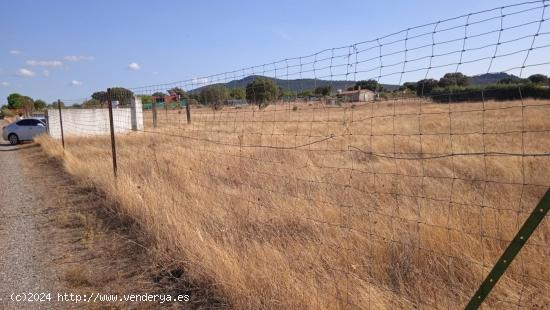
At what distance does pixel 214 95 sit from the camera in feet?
24.3

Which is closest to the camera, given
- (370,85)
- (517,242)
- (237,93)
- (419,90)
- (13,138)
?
(517,242)

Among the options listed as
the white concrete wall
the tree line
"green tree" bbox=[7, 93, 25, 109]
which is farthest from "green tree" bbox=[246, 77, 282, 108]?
"green tree" bbox=[7, 93, 25, 109]

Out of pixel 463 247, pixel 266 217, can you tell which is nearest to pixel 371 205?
pixel 266 217

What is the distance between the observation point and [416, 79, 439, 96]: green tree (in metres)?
3.81

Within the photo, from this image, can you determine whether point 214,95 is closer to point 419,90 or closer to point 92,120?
point 419,90

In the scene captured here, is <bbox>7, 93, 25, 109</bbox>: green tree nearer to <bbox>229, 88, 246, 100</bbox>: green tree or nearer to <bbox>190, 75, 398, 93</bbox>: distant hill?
<bbox>229, 88, 246, 100</bbox>: green tree

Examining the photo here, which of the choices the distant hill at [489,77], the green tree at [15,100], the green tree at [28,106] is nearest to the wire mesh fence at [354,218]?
the distant hill at [489,77]

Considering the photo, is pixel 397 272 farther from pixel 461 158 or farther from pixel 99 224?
pixel 461 158

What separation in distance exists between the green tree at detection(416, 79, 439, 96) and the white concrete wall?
21.4 meters

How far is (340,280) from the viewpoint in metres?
3.67

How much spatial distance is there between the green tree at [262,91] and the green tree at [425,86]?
1.87 meters

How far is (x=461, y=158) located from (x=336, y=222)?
17.4ft

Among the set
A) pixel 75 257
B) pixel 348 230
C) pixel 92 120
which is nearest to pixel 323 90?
pixel 348 230

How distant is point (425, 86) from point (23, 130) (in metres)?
25.8
